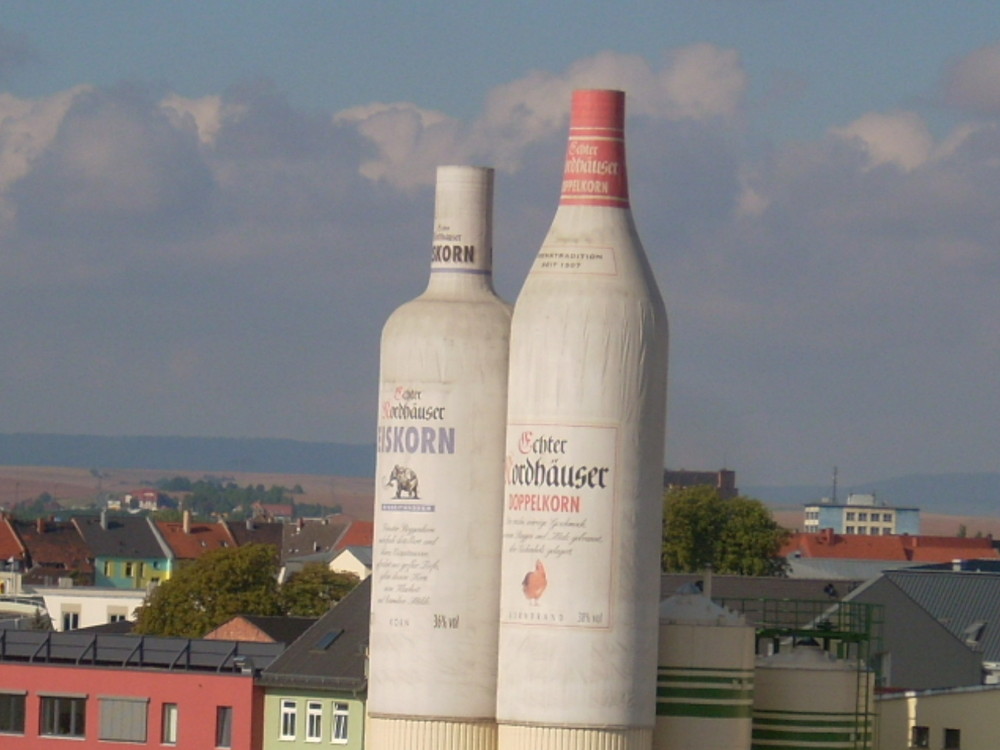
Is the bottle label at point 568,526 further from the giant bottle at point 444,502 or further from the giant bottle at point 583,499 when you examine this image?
the giant bottle at point 444,502

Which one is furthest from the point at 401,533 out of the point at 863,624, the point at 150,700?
the point at 150,700

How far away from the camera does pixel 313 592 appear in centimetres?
11412

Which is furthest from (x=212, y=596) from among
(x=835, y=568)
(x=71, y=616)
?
(x=835, y=568)

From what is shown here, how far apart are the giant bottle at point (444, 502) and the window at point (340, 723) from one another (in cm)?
2258

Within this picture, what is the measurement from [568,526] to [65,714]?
2890 centimetres

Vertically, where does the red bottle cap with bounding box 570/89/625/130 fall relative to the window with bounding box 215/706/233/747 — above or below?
above

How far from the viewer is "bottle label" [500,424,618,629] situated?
44000mm

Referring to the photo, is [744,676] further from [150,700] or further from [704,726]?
Result: [150,700]

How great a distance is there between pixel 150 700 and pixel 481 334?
84.3 feet

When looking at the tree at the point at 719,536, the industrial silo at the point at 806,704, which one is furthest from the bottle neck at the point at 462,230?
the tree at the point at 719,536

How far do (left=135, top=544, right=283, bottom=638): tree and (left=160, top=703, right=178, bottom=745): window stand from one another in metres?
35.7

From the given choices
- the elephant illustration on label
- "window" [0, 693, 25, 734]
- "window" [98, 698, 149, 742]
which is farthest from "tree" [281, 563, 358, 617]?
the elephant illustration on label

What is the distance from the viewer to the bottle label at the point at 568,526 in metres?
44.0

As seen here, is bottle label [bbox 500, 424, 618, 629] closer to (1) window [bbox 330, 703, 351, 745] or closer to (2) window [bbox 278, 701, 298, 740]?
(1) window [bbox 330, 703, 351, 745]
